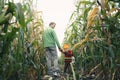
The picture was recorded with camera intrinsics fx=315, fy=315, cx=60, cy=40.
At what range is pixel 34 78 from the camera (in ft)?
14.2

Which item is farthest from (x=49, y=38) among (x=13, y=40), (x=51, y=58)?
(x=13, y=40)

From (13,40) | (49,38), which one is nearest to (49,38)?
(49,38)

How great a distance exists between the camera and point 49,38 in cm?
570

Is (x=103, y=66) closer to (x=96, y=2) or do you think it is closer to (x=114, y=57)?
(x=114, y=57)

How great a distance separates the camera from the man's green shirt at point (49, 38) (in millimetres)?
5633

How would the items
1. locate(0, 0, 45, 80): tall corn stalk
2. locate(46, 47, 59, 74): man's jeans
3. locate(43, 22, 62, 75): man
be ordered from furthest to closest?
locate(43, 22, 62, 75): man → locate(46, 47, 59, 74): man's jeans → locate(0, 0, 45, 80): tall corn stalk

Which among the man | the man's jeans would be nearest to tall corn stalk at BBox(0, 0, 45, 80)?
Result: the man's jeans

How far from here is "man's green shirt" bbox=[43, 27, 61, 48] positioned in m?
5.63

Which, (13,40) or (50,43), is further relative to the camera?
(50,43)

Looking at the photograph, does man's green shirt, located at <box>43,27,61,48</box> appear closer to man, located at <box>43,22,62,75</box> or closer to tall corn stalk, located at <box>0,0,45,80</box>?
man, located at <box>43,22,62,75</box>

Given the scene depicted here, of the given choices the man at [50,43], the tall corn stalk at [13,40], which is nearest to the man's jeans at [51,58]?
the man at [50,43]

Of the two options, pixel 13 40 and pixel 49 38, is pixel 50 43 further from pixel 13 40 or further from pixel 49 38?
pixel 13 40

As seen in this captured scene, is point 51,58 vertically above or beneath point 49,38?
beneath

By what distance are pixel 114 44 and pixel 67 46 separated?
358cm
